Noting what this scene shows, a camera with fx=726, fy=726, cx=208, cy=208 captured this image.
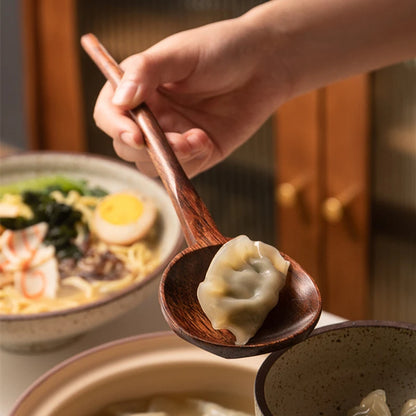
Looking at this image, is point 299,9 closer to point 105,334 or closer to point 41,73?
point 105,334

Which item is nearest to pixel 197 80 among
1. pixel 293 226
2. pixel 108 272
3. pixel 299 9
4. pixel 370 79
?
pixel 299 9

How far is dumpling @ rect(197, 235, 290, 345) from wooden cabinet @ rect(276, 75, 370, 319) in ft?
3.84

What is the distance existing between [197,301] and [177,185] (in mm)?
162

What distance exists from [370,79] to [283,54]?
2.39 feet

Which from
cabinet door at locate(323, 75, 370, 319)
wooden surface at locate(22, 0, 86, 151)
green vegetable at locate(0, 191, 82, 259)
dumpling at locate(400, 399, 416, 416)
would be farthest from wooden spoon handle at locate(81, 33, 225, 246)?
wooden surface at locate(22, 0, 86, 151)

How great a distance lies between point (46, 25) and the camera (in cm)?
246

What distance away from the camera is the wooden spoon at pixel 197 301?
69 centimetres

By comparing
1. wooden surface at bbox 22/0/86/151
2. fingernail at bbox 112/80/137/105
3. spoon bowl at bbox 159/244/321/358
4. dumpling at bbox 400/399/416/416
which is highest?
fingernail at bbox 112/80/137/105

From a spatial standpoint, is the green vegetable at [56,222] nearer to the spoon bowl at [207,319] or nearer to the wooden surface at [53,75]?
the spoon bowl at [207,319]

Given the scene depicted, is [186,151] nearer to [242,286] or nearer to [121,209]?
[242,286]

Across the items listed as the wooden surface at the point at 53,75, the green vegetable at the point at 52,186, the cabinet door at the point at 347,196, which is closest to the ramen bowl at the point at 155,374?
the green vegetable at the point at 52,186

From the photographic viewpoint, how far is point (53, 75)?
2.53 meters

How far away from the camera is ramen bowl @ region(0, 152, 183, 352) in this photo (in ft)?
3.20

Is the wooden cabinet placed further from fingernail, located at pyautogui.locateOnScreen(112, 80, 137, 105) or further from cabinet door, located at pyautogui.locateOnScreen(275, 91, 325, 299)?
fingernail, located at pyautogui.locateOnScreen(112, 80, 137, 105)
